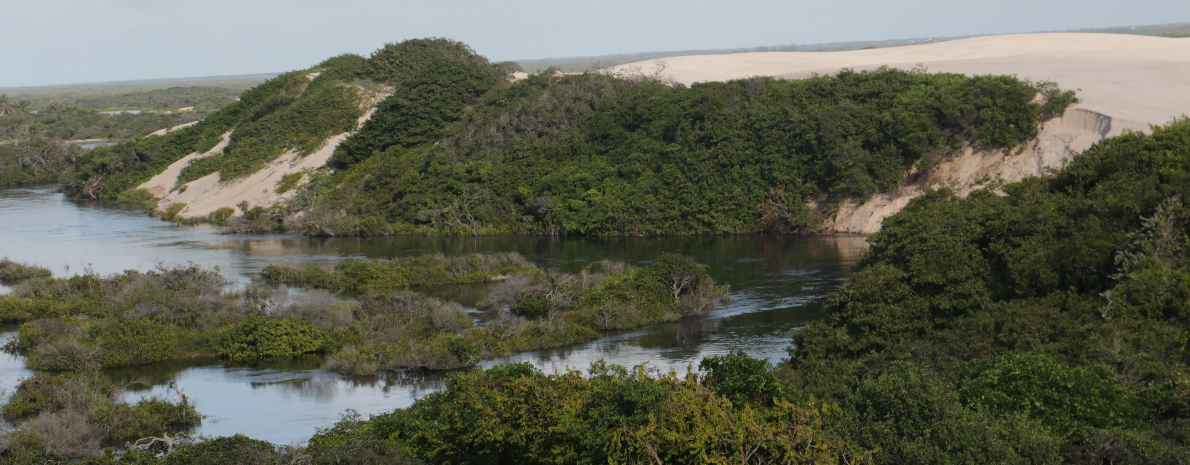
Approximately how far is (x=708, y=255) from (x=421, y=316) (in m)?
13.9

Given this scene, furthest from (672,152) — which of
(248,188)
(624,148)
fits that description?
(248,188)

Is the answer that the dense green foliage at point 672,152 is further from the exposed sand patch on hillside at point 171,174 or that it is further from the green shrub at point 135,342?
the green shrub at point 135,342

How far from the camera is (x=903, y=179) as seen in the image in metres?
41.3

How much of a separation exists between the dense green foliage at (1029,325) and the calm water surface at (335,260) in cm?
365

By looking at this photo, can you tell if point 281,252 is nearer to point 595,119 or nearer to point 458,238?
point 458,238

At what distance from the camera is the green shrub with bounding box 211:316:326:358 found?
24.6 metres

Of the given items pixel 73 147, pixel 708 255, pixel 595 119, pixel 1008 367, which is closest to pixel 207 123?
pixel 73 147

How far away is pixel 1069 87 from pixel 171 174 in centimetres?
5123

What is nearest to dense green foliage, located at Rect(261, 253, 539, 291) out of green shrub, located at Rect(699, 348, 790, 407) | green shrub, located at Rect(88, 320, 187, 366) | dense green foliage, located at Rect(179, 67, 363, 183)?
green shrub, located at Rect(88, 320, 187, 366)

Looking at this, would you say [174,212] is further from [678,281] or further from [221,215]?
[678,281]

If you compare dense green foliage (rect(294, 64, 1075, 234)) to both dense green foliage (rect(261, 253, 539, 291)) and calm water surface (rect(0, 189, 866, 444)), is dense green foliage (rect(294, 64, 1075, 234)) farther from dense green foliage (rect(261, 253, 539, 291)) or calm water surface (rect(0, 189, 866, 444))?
dense green foliage (rect(261, 253, 539, 291))

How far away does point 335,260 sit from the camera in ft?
124

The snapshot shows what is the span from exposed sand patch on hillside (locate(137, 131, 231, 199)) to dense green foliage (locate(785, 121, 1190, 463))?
158ft

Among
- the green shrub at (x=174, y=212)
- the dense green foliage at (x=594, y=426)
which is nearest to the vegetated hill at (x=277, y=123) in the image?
the green shrub at (x=174, y=212)
